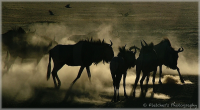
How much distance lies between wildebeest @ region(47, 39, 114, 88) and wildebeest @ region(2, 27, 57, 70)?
13.0 ft

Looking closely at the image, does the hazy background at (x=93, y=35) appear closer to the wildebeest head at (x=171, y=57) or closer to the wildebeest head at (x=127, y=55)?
the wildebeest head at (x=171, y=57)

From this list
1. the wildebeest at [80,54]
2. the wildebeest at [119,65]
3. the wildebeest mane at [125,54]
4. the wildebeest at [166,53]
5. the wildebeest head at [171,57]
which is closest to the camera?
the wildebeest at [119,65]

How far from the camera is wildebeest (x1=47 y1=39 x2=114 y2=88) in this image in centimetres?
1441

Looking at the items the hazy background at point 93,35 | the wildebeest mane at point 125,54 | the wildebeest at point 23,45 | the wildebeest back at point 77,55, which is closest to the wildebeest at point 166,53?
the hazy background at point 93,35

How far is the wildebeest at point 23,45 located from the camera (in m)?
18.0

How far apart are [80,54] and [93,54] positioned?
0.45m

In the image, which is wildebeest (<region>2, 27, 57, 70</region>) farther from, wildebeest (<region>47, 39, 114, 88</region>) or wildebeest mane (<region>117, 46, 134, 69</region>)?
wildebeest mane (<region>117, 46, 134, 69</region>)

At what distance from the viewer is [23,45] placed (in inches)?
720

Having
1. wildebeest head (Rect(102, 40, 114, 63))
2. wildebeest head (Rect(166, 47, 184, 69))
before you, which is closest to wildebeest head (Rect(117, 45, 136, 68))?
wildebeest head (Rect(102, 40, 114, 63))

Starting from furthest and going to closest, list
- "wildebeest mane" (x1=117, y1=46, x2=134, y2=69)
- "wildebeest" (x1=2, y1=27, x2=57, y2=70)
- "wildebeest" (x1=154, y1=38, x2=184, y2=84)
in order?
"wildebeest" (x1=2, y1=27, x2=57, y2=70) → "wildebeest" (x1=154, y1=38, x2=184, y2=84) → "wildebeest mane" (x1=117, y1=46, x2=134, y2=69)

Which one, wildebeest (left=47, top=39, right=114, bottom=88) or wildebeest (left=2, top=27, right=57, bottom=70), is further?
wildebeest (left=2, top=27, right=57, bottom=70)

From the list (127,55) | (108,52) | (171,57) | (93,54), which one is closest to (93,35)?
(171,57)

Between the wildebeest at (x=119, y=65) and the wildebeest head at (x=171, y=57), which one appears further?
the wildebeest head at (x=171, y=57)

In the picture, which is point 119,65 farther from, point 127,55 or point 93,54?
point 93,54
